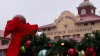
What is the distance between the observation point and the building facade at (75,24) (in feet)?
101

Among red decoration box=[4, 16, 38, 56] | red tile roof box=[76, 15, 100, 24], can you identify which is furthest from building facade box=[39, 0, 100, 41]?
red decoration box=[4, 16, 38, 56]

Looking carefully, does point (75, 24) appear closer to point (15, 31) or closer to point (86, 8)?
point (86, 8)

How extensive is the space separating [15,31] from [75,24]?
2870cm

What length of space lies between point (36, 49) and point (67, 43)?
A: 5.23 ft

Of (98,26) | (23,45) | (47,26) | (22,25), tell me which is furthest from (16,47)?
(47,26)

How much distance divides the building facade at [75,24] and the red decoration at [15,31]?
26457 millimetres

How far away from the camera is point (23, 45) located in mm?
11547

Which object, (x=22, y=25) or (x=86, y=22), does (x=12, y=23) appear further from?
(x=86, y=22)

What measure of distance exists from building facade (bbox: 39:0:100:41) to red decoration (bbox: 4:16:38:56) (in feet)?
86.8

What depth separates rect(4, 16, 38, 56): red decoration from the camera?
3272 mm

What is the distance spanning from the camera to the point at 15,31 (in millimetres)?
3373

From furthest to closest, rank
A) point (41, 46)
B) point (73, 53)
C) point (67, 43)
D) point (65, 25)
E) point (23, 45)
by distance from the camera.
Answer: point (65, 25) < point (23, 45) < point (41, 46) < point (67, 43) < point (73, 53)

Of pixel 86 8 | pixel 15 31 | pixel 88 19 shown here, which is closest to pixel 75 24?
pixel 88 19

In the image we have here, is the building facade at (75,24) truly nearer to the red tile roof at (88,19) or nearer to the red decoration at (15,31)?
the red tile roof at (88,19)
